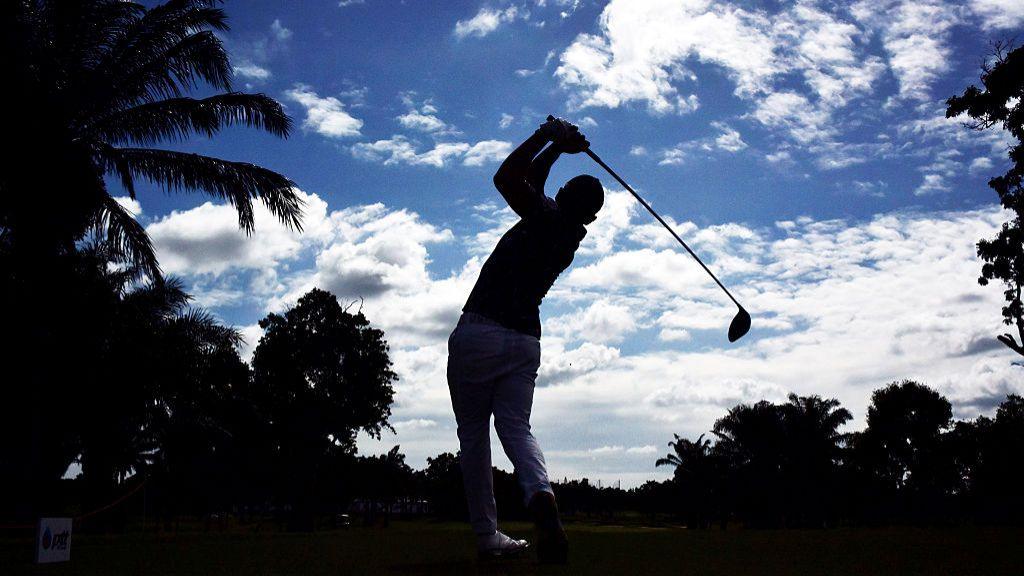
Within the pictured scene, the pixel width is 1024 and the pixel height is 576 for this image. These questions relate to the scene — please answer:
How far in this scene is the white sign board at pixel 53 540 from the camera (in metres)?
4.83

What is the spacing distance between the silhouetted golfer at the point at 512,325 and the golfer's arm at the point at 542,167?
0.18m

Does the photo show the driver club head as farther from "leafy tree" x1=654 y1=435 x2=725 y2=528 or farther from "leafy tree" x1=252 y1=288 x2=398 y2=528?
"leafy tree" x1=654 y1=435 x2=725 y2=528

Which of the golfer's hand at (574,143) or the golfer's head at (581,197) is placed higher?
the golfer's hand at (574,143)

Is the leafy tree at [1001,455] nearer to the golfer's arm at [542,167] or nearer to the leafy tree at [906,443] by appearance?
the leafy tree at [906,443]

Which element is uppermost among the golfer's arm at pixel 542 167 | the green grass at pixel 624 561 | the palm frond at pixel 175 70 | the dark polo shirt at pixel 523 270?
the palm frond at pixel 175 70

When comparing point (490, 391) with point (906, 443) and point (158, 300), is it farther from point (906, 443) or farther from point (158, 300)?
point (906, 443)

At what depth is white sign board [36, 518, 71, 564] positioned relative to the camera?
4.83m

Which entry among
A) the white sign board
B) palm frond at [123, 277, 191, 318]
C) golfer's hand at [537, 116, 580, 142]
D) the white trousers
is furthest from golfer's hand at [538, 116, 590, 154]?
palm frond at [123, 277, 191, 318]

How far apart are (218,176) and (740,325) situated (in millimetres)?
12110

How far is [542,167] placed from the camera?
498cm

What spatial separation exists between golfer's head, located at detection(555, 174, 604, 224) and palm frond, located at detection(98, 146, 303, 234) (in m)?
12.3

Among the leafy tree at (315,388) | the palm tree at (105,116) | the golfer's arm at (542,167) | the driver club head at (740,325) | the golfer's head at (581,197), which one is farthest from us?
the leafy tree at (315,388)

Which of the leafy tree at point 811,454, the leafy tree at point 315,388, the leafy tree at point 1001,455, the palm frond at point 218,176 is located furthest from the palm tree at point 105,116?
the leafy tree at point 811,454

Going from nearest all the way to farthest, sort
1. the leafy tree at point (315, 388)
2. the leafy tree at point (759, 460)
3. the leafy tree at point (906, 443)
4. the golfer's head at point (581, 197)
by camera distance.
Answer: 1. the golfer's head at point (581, 197)
2. the leafy tree at point (315, 388)
3. the leafy tree at point (906, 443)
4. the leafy tree at point (759, 460)
